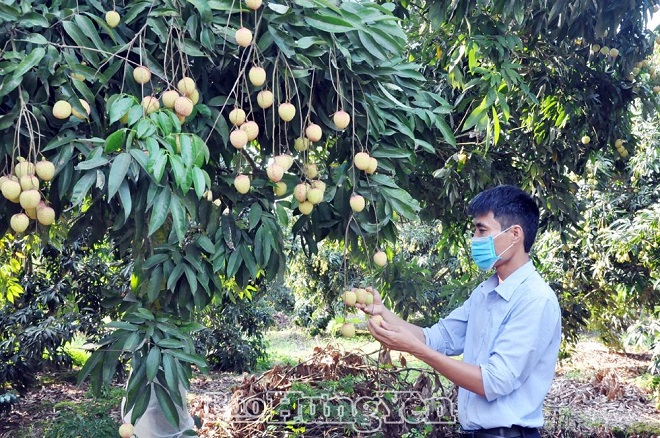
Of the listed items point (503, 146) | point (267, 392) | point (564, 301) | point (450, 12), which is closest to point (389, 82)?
point (450, 12)

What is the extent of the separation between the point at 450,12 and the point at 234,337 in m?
5.53

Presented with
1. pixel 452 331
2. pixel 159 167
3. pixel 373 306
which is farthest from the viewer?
pixel 452 331

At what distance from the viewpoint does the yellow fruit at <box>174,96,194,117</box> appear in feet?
4.66

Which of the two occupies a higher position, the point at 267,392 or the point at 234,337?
the point at 267,392

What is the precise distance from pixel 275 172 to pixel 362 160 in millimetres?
219

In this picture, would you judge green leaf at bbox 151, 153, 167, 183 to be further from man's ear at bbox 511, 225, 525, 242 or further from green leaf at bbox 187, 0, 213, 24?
man's ear at bbox 511, 225, 525, 242

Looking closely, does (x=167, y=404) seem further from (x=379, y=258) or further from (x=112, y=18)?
(x=112, y=18)

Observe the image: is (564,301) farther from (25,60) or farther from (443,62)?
(25,60)

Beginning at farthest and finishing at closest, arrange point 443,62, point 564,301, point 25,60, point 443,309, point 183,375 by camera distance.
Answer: point 564,301
point 443,309
point 443,62
point 183,375
point 25,60

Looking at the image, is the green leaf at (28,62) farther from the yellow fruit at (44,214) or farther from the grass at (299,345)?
the grass at (299,345)

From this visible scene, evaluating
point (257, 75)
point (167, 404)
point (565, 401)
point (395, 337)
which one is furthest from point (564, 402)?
point (257, 75)

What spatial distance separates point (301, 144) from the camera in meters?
1.68

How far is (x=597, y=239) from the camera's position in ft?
17.9

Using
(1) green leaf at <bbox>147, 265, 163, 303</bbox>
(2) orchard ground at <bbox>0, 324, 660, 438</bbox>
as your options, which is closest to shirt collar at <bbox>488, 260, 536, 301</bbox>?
(1) green leaf at <bbox>147, 265, 163, 303</bbox>
